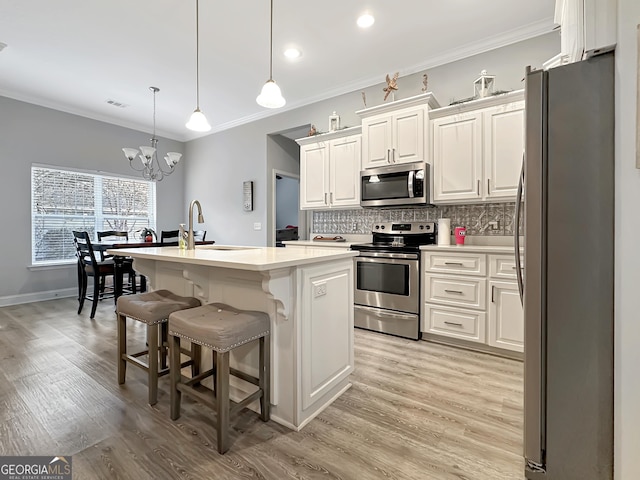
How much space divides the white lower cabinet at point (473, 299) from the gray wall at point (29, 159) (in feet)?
18.0

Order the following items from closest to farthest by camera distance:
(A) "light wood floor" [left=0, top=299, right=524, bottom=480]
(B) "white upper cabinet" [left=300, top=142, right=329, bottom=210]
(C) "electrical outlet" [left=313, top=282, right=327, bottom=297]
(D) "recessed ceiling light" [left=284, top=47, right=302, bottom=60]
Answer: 1. (A) "light wood floor" [left=0, top=299, right=524, bottom=480]
2. (C) "electrical outlet" [left=313, top=282, right=327, bottom=297]
3. (D) "recessed ceiling light" [left=284, top=47, right=302, bottom=60]
4. (B) "white upper cabinet" [left=300, top=142, right=329, bottom=210]

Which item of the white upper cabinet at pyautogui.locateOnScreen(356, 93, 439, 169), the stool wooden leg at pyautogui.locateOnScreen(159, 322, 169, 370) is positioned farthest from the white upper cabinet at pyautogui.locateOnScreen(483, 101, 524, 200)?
the stool wooden leg at pyautogui.locateOnScreen(159, 322, 169, 370)

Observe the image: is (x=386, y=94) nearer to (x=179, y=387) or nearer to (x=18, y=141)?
(x=179, y=387)

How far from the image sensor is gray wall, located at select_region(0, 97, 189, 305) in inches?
172

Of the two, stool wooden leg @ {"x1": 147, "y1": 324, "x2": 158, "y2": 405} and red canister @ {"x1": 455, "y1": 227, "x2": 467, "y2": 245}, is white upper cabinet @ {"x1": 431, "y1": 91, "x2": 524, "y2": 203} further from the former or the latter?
stool wooden leg @ {"x1": 147, "y1": 324, "x2": 158, "y2": 405}

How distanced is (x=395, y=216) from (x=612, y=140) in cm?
279

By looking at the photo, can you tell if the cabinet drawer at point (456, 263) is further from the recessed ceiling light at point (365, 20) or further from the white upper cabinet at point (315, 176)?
the recessed ceiling light at point (365, 20)

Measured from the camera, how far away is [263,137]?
5285 mm

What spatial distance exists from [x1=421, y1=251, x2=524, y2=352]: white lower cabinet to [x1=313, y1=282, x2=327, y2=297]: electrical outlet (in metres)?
1.58

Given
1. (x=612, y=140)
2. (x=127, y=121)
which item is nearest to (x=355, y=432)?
(x=612, y=140)

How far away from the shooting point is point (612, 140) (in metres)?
1.13

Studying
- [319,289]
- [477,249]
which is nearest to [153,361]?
[319,289]

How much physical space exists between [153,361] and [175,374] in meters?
0.23

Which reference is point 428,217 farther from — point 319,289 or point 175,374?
point 175,374
